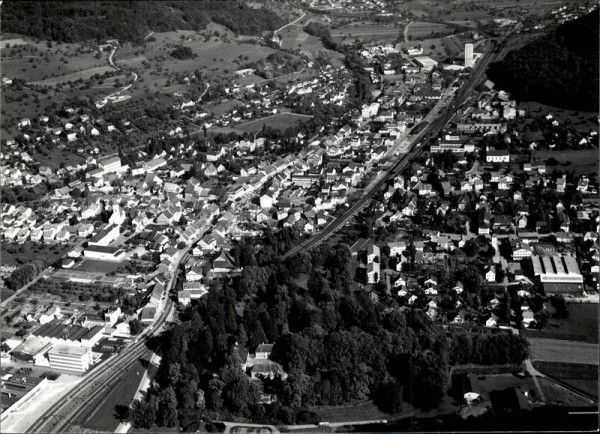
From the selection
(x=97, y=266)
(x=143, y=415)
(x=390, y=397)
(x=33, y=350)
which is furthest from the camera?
(x=97, y=266)

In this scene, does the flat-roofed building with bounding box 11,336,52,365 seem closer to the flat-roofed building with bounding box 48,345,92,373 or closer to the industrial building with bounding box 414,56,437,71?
the flat-roofed building with bounding box 48,345,92,373

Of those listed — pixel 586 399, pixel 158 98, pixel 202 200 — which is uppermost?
pixel 158 98

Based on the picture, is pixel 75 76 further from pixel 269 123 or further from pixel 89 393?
pixel 89 393

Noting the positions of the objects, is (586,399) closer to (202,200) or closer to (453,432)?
(453,432)

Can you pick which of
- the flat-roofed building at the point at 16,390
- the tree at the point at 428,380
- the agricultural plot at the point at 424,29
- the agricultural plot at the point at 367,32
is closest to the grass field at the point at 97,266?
the flat-roofed building at the point at 16,390

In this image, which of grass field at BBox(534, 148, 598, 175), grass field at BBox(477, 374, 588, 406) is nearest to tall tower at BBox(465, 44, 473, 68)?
grass field at BBox(534, 148, 598, 175)

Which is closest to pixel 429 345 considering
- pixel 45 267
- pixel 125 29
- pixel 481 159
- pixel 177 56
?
pixel 45 267

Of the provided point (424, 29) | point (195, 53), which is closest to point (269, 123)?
point (195, 53)
